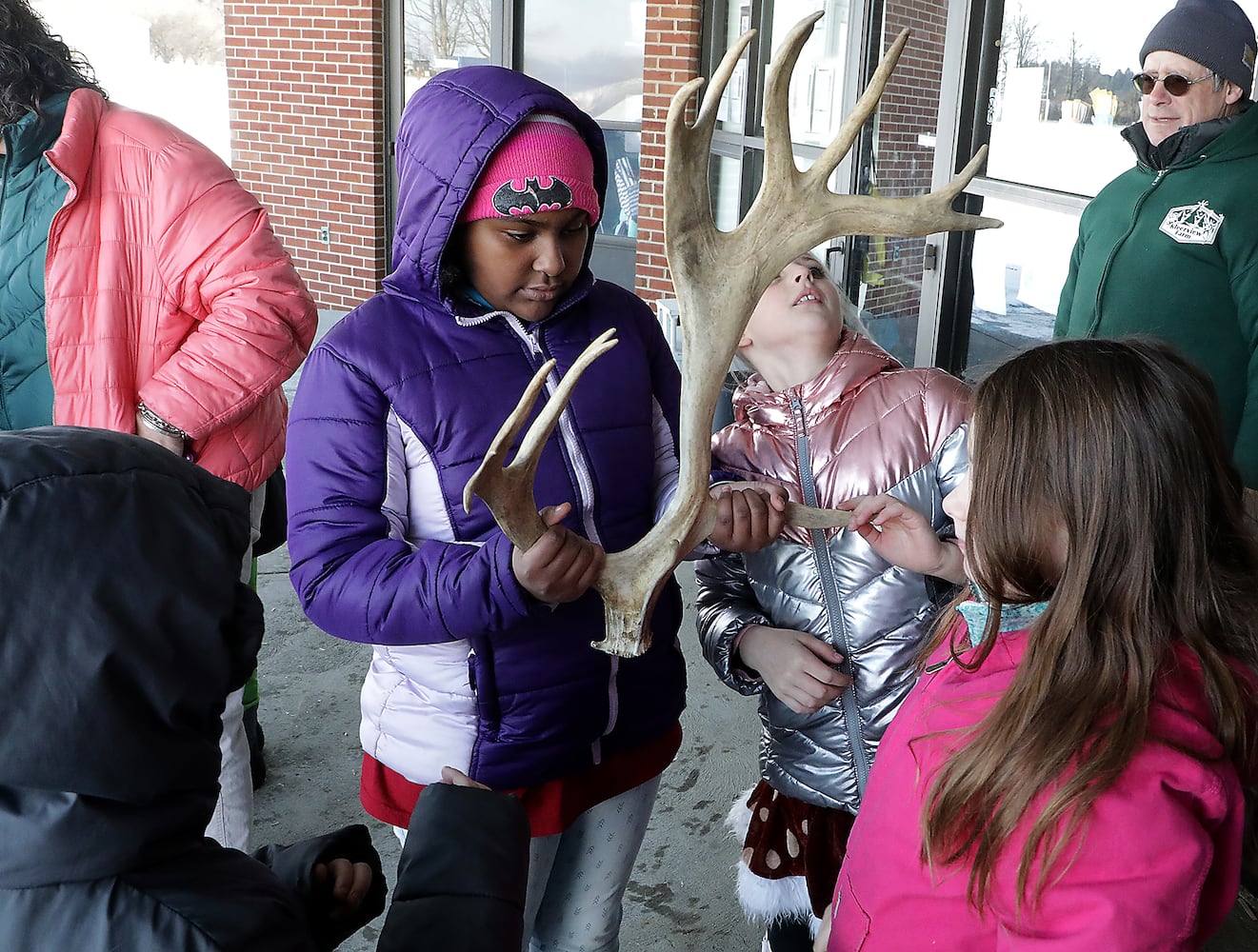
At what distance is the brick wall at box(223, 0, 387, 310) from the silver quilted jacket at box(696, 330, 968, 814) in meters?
6.88

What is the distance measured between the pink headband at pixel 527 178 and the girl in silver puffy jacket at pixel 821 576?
0.38 m

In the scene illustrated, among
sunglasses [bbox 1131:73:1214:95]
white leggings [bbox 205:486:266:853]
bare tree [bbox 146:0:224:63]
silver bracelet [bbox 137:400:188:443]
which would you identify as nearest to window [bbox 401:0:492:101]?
bare tree [bbox 146:0:224:63]

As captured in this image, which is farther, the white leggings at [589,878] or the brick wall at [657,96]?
the brick wall at [657,96]

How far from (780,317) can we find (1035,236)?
9.22 feet

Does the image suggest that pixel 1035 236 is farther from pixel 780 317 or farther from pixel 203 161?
pixel 203 161

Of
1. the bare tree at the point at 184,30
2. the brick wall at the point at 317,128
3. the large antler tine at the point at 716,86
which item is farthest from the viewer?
the bare tree at the point at 184,30

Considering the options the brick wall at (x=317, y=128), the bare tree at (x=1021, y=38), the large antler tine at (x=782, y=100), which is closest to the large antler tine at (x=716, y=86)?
the large antler tine at (x=782, y=100)

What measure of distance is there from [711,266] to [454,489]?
474 millimetres

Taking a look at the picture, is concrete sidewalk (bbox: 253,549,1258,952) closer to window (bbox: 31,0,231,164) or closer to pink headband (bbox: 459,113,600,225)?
pink headband (bbox: 459,113,600,225)

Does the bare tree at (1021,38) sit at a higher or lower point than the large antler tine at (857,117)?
higher

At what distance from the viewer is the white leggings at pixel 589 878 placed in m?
1.79

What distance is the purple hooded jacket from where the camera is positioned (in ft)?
5.06

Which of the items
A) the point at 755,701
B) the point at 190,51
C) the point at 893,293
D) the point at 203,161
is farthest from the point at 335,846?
the point at 190,51

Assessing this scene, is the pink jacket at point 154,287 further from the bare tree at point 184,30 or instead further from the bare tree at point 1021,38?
the bare tree at point 184,30
